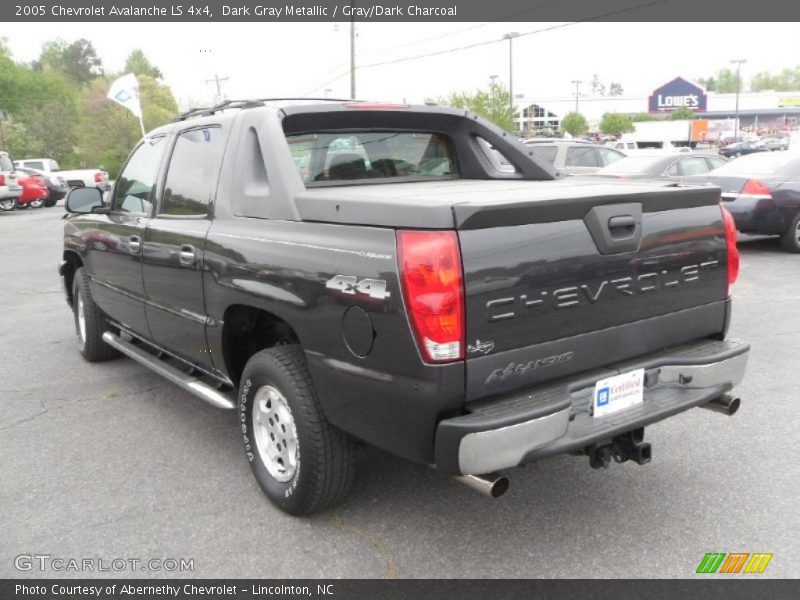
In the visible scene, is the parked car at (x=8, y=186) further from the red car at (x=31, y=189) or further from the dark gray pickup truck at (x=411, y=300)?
the dark gray pickup truck at (x=411, y=300)

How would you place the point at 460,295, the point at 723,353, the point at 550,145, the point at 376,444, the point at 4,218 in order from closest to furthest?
the point at 460,295, the point at 376,444, the point at 723,353, the point at 550,145, the point at 4,218

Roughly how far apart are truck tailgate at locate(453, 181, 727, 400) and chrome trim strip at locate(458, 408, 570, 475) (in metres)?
0.18

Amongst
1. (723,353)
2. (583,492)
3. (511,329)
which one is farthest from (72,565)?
(723,353)

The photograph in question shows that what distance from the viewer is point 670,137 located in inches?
3162

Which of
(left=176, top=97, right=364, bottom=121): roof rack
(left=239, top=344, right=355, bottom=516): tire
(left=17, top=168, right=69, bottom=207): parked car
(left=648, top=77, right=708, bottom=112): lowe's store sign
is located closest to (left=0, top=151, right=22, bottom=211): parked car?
(left=17, top=168, right=69, bottom=207): parked car

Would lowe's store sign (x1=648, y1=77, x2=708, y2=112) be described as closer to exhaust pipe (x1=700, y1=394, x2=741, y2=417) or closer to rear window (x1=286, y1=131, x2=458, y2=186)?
rear window (x1=286, y1=131, x2=458, y2=186)

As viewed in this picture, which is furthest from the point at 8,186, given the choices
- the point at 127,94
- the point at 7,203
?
the point at 127,94

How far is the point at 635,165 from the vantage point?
1202cm

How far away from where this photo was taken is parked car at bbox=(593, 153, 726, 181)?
11.7 metres

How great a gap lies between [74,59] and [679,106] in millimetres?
95687

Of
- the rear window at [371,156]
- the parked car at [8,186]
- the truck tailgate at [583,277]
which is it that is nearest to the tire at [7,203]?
the parked car at [8,186]

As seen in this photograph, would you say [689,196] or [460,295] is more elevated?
[689,196]

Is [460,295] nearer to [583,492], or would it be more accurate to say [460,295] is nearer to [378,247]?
[378,247]

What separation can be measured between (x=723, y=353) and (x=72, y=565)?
303cm
